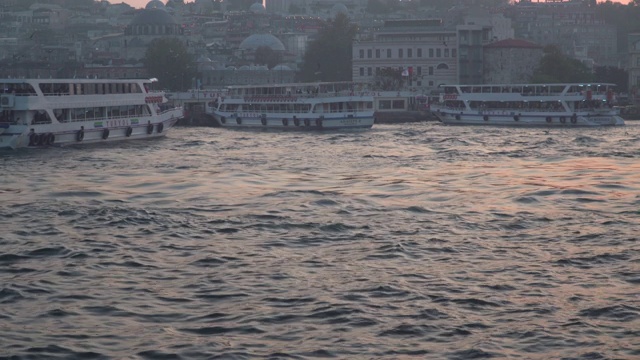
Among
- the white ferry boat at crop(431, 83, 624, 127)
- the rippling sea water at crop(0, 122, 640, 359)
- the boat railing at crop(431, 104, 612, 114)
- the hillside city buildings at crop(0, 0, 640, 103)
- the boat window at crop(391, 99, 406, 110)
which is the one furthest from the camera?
the hillside city buildings at crop(0, 0, 640, 103)

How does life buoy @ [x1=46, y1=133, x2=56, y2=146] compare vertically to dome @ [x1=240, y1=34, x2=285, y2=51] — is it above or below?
below

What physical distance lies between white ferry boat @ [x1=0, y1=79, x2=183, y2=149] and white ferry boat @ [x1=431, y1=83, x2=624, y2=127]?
14882 mm

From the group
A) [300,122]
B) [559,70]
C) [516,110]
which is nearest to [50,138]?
[300,122]

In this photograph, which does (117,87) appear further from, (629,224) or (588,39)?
(588,39)

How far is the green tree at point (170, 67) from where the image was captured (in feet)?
269

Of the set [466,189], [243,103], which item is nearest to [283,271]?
[466,189]

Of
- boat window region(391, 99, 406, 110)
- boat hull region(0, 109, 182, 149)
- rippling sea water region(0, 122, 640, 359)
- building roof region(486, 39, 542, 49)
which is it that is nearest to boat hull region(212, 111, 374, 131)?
boat hull region(0, 109, 182, 149)

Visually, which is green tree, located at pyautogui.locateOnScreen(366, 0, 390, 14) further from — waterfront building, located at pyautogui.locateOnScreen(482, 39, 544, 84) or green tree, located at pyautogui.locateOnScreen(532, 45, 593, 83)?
green tree, located at pyautogui.locateOnScreen(532, 45, 593, 83)

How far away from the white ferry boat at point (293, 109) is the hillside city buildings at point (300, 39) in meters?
12.3

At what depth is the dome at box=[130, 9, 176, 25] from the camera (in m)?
114

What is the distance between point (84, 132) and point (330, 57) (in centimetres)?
4586

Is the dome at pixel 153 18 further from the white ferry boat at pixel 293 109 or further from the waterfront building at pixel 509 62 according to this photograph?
the white ferry boat at pixel 293 109

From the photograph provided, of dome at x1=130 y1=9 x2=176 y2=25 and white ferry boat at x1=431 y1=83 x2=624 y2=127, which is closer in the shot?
white ferry boat at x1=431 y1=83 x2=624 y2=127

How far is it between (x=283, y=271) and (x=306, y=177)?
1239cm
